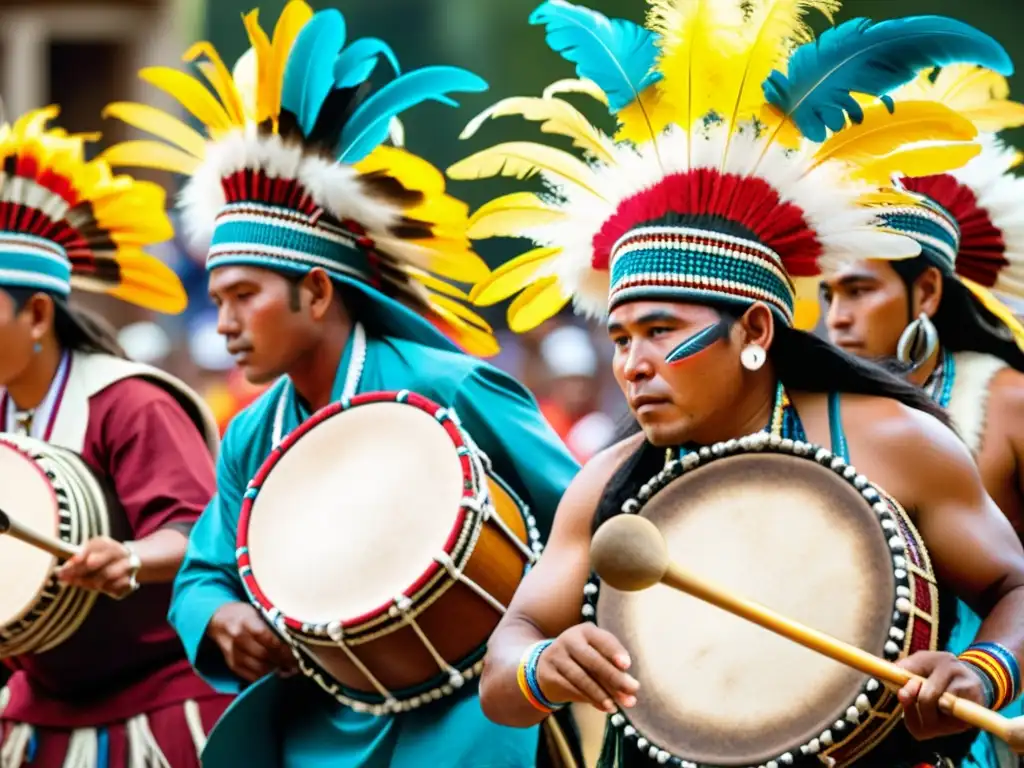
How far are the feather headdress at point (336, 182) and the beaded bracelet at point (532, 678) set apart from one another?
149 cm

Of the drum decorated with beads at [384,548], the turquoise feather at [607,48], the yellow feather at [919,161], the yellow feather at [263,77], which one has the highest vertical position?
the turquoise feather at [607,48]

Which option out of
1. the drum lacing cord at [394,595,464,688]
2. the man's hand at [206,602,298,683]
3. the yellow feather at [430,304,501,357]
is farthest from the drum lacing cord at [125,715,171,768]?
the yellow feather at [430,304,501,357]

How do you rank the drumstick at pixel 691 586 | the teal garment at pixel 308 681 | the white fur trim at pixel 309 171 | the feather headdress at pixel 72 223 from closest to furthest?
the drumstick at pixel 691 586, the teal garment at pixel 308 681, the white fur trim at pixel 309 171, the feather headdress at pixel 72 223

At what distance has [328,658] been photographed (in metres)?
4.12

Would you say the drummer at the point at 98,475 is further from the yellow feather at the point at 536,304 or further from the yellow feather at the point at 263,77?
the yellow feather at the point at 536,304

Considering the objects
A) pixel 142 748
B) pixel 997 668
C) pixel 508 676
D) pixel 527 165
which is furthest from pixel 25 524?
pixel 997 668

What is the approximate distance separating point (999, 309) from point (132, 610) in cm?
228

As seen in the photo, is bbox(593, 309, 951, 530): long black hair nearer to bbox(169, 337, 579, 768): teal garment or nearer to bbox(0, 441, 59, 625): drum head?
bbox(169, 337, 579, 768): teal garment

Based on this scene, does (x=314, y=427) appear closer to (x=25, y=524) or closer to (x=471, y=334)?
(x=471, y=334)

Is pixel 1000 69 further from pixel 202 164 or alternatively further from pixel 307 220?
pixel 202 164

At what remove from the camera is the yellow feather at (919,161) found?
358 centimetres

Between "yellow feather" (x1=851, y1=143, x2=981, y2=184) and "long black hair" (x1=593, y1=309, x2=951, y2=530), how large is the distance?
321 mm

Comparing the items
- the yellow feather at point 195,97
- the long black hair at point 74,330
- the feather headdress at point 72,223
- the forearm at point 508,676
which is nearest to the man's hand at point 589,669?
the forearm at point 508,676

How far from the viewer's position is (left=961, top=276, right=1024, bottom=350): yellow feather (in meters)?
4.51
